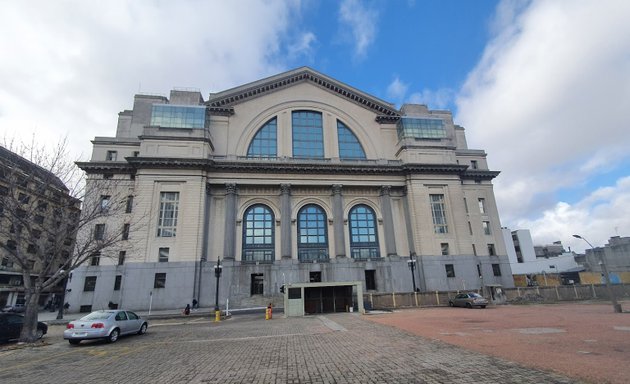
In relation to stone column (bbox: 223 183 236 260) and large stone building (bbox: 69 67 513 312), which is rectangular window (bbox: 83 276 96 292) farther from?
stone column (bbox: 223 183 236 260)

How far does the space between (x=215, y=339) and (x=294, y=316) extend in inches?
473

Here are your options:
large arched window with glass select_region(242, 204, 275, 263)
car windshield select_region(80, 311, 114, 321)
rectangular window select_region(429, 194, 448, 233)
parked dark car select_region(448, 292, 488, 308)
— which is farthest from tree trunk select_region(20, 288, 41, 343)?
rectangular window select_region(429, 194, 448, 233)

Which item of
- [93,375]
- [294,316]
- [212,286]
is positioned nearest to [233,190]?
[212,286]

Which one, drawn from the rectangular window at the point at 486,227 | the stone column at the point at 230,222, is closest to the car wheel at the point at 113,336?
the stone column at the point at 230,222

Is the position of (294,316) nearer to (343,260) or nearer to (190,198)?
(343,260)

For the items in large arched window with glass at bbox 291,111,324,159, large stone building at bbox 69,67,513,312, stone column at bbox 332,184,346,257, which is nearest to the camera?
large stone building at bbox 69,67,513,312

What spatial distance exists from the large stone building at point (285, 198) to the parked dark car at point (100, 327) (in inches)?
775

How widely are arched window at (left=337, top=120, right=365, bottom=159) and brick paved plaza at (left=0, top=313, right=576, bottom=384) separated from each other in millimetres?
33636

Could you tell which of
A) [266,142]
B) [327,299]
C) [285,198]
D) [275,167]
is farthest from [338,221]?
[266,142]

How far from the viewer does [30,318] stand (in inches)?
616

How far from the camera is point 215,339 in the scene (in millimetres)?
14555

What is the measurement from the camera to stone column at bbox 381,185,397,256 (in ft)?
135

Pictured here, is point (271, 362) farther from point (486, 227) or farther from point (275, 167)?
point (486, 227)

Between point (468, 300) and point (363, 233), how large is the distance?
17.0 m
